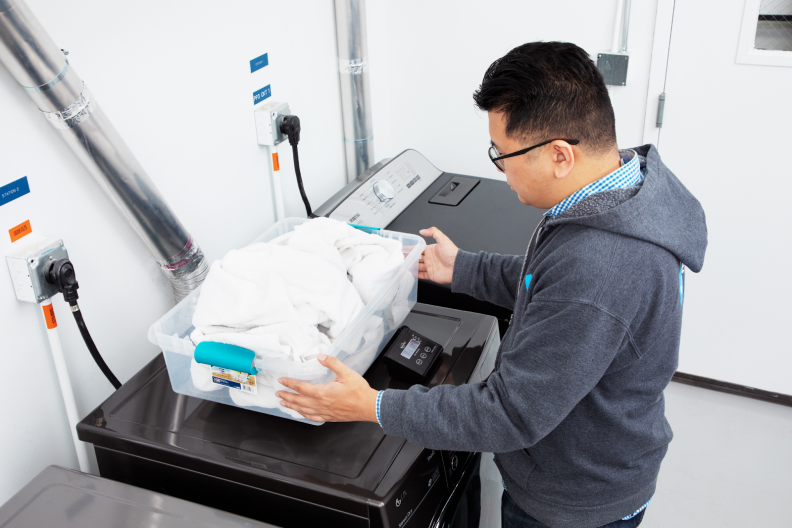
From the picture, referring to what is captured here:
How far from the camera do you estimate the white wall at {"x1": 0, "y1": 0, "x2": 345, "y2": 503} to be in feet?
3.51

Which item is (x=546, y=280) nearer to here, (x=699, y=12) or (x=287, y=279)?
(x=287, y=279)

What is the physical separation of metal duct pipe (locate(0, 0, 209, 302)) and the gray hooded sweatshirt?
575 millimetres

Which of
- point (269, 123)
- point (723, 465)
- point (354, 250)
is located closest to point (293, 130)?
point (269, 123)

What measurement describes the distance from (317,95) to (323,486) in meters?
1.26

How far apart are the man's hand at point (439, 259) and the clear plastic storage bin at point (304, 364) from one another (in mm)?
135

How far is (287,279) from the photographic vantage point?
103cm

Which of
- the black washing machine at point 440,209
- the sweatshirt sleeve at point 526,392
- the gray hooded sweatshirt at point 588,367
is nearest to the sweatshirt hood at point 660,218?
the gray hooded sweatshirt at point 588,367

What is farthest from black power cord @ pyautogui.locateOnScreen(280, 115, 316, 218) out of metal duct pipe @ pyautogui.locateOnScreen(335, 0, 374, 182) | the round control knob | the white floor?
the white floor

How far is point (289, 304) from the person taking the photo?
0.98 meters

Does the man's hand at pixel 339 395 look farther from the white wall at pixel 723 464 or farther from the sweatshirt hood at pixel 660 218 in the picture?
the white wall at pixel 723 464

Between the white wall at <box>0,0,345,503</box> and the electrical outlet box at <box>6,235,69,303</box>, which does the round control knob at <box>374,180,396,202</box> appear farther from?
the electrical outlet box at <box>6,235,69,303</box>

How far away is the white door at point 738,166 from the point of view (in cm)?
193

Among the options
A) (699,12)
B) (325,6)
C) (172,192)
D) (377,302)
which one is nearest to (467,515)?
(377,302)

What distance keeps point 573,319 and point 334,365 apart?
357 mm
